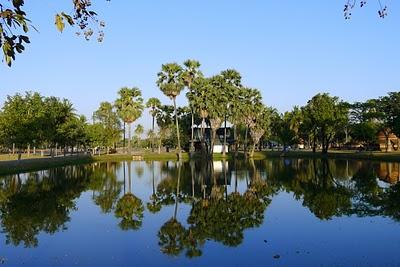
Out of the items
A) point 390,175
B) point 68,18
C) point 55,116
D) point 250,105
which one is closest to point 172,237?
point 68,18

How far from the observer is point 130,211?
2461 cm

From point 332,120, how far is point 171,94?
112 ft

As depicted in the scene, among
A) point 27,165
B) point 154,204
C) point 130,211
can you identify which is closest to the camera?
point 130,211

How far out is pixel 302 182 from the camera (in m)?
39.0

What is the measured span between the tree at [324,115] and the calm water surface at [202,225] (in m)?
58.9

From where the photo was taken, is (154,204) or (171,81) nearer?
(154,204)

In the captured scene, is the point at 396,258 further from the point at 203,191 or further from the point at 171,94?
the point at 171,94

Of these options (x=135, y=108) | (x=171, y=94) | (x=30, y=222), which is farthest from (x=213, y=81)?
(x=30, y=222)

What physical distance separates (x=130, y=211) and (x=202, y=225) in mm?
6165

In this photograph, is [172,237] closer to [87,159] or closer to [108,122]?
[87,159]

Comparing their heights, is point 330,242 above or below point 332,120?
below

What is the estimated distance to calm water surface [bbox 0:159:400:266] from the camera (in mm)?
14500

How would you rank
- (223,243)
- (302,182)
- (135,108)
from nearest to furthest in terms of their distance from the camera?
(223,243)
(302,182)
(135,108)

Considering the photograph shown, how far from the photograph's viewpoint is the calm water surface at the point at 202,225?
47.6 ft
